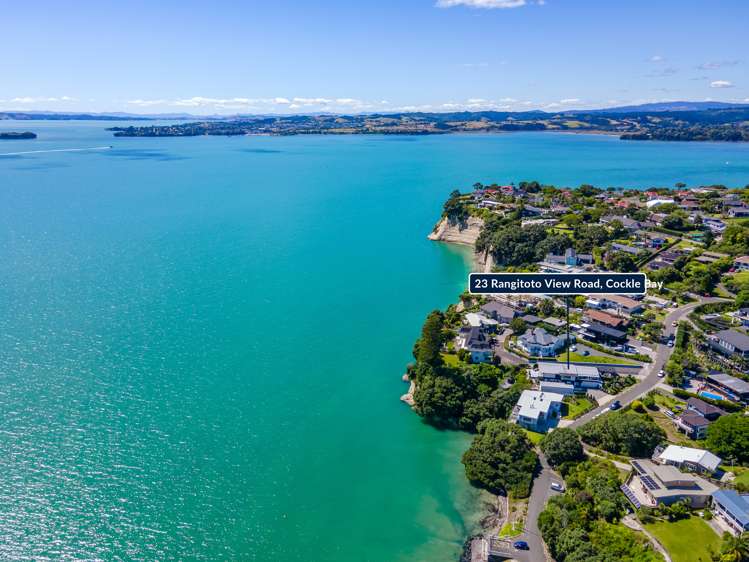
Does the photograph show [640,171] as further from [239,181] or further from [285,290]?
[285,290]

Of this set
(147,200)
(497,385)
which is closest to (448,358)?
(497,385)

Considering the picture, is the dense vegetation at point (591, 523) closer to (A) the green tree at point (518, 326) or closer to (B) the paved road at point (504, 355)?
(B) the paved road at point (504, 355)

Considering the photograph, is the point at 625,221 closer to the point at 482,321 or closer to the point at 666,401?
the point at 482,321

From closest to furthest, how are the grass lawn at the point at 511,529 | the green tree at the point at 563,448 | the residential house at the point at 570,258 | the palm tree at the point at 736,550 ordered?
the palm tree at the point at 736,550
the grass lawn at the point at 511,529
the green tree at the point at 563,448
the residential house at the point at 570,258

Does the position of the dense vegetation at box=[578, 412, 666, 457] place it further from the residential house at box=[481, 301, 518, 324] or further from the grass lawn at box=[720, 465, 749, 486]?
the residential house at box=[481, 301, 518, 324]

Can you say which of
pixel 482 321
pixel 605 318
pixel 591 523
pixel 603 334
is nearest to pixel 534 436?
pixel 591 523

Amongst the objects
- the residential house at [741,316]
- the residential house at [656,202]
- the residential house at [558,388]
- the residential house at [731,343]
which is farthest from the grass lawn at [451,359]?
the residential house at [656,202]
